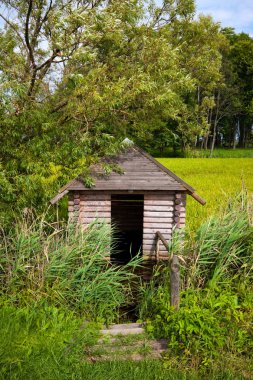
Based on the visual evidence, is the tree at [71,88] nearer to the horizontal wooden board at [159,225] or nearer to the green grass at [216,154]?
the horizontal wooden board at [159,225]

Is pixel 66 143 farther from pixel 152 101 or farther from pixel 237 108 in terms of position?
pixel 237 108

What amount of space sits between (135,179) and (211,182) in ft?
42.5

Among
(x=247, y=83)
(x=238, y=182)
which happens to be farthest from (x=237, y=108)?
(x=238, y=182)

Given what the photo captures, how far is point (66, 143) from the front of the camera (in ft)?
28.5

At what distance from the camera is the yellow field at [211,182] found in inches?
539

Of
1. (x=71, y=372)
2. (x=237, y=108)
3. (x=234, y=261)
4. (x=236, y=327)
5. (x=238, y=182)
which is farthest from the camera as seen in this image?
(x=237, y=108)

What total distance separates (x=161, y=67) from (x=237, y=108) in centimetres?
4528

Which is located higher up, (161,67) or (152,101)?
(161,67)

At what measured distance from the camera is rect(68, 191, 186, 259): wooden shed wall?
34.0 feet

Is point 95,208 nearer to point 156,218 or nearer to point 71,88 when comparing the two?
point 156,218

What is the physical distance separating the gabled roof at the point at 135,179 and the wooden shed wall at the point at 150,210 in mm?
399

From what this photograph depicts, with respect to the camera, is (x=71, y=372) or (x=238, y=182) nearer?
(x=71, y=372)

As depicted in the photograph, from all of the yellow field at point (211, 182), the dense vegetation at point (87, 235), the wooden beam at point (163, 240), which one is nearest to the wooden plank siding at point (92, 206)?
the dense vegetation at point (87, 235)

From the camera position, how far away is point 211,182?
2222cm
